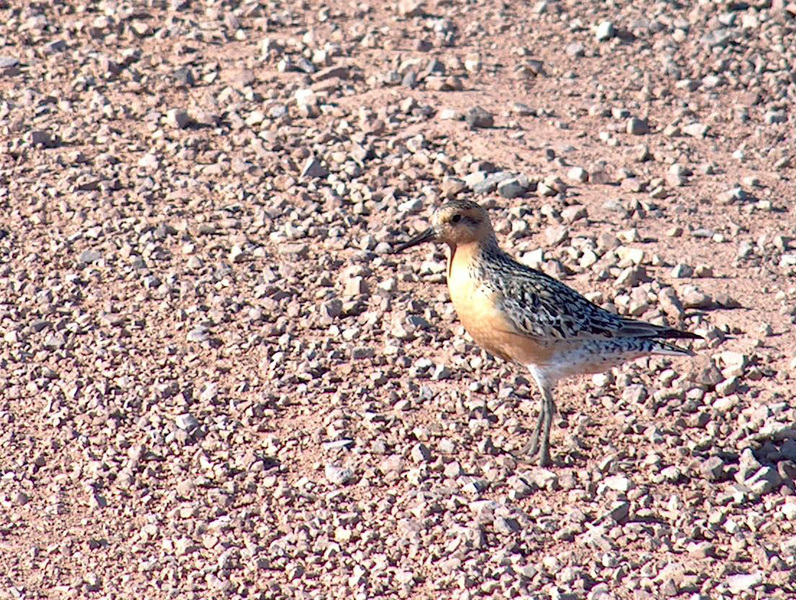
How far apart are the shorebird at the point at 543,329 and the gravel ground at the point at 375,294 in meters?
0.40

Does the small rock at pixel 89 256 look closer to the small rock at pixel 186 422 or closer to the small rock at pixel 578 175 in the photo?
the small rock at pixel 186 422

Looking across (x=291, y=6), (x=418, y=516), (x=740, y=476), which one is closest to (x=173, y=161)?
(x=291, y=6)

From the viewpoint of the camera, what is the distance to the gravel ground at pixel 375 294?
7117 mm

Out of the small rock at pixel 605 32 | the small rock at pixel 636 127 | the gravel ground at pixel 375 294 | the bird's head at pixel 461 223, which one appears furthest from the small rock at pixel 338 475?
the small rock at pixel 605 32

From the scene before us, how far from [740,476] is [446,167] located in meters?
4.30

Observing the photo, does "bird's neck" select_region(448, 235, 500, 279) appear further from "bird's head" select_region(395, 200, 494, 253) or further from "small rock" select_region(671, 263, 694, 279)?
"small rock" select_region(671, 263, 694, 279)

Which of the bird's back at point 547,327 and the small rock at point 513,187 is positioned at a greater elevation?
the bird's back at point 547,327

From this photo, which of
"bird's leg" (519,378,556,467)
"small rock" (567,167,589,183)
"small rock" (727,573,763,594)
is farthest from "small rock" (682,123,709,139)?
"small rock" (727,573,763,594)

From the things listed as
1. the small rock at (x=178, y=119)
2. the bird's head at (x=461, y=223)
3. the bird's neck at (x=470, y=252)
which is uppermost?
the bird's head at (x=461, y=223)

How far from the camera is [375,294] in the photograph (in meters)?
9.41

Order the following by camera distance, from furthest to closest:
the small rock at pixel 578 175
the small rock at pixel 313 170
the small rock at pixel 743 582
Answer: the small rock at pixel 313 170 < the small rock at pixel 578 175 < the small rock at pixel 743 582

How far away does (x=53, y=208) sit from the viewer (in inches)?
414

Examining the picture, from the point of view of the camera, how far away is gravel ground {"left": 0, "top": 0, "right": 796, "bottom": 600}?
7117 mm

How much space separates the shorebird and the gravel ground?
403 millimetres
